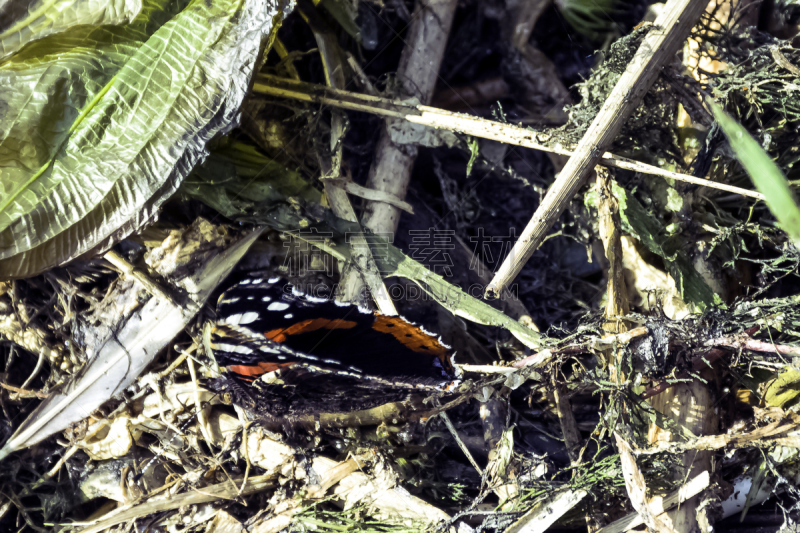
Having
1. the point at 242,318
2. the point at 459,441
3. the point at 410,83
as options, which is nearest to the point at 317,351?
the point at 242,318

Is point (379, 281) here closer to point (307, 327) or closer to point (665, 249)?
point (307, 327)

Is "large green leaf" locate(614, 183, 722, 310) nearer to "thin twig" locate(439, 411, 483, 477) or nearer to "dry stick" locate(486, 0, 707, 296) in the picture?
"dry stick" locate(486, 0, 707, 296)

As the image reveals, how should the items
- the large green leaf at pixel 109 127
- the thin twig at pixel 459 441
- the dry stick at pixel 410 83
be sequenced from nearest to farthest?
1. the large green leaf at pixel 109 127
2. the thin twig at pixel 459 441
3. the dry stick at pixel 410 83

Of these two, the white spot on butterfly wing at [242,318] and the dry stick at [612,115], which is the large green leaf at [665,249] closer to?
the dry stick at [612,115]

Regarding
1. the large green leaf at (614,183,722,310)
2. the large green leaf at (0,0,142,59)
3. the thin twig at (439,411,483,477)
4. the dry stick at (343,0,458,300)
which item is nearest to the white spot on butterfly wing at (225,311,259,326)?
the dry stick at (343,0,458,300)

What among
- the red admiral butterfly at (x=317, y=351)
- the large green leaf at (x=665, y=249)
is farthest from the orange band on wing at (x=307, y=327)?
the large green leaf at (x=665, y=249)

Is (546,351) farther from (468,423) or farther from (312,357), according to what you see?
(312,357)
